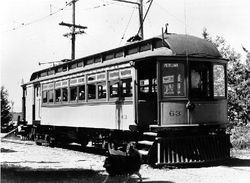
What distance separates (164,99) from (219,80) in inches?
78.6

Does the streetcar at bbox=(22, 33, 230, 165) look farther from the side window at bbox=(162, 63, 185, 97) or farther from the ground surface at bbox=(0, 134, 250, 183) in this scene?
the ground surface at bbox=(0, 134, 250, 183)

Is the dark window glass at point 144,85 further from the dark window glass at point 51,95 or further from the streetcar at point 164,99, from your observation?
the dark window glass at point 51,95

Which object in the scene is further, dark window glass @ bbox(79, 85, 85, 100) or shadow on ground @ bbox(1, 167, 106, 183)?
dark window glass @ bbox(79, 85, 85, 100)

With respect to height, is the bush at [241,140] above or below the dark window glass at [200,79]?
below

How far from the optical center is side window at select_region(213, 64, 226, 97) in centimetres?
1173

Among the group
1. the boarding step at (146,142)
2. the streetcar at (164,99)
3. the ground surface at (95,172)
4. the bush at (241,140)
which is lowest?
the ground surface at (95,172)

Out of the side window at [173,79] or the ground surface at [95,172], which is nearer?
the ground surface at [95,172]

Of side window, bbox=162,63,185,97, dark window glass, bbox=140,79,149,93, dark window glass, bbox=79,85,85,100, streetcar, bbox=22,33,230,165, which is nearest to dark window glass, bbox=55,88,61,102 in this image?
dark window glass, bbox=79,85,85,100

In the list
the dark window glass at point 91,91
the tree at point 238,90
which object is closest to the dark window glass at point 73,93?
the dark window glass at point 91,91

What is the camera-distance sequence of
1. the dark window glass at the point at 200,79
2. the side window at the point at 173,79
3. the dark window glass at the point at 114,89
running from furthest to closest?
the dark window glass at the point at 114,89
the dark window glass at the point at 200,79
the side window at the point at 173,79

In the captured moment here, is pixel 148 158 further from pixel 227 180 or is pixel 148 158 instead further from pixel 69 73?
pixel 69 73

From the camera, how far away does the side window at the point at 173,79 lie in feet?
36.5

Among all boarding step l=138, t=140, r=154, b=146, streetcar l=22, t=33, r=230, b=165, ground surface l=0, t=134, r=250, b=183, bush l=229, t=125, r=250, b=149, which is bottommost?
ground surface l=0, t=134, r=250, b=183

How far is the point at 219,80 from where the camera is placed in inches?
475
